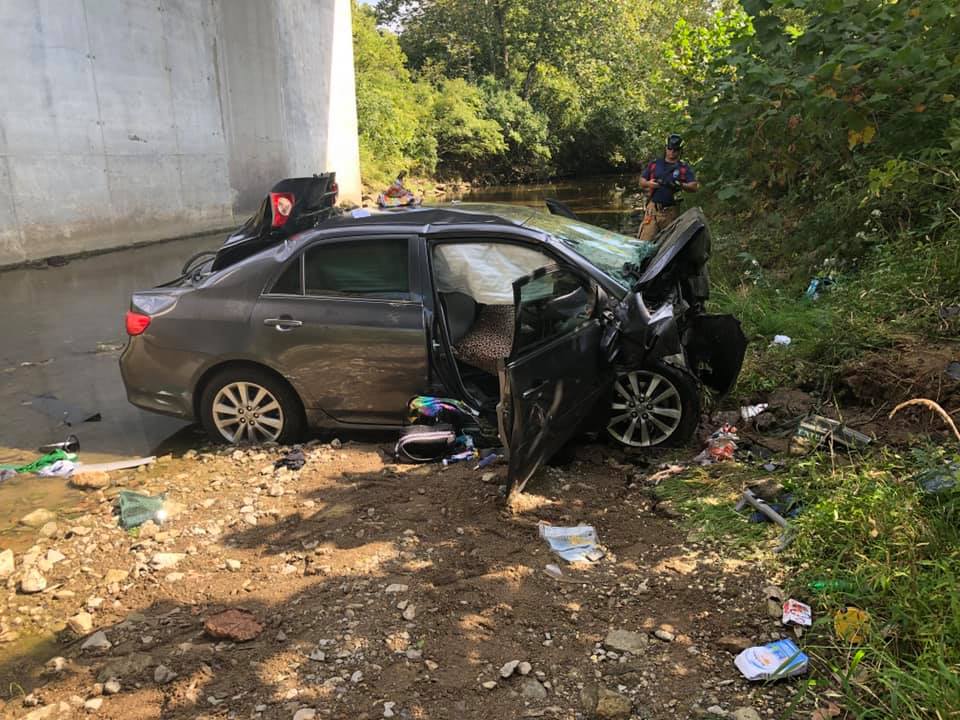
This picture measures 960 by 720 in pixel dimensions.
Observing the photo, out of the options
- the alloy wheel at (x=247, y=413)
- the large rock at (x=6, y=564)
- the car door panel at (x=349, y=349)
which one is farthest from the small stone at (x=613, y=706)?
the alloy wheel at (x=247, y=413)

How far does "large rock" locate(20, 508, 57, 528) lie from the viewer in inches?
174

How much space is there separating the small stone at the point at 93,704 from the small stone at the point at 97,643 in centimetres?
36

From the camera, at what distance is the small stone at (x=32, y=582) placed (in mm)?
3666

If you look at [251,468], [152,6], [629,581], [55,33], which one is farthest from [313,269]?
[152,6]

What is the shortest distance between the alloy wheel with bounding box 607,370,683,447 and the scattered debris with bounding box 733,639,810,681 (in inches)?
78.3

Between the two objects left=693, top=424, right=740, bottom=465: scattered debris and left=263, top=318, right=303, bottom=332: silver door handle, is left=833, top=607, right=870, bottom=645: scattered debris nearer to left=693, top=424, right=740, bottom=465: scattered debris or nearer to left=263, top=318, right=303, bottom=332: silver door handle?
left=693, top=424, right=740, bottom=465: scattered debris

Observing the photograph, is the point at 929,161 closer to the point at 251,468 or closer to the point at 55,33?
the point at 251,468

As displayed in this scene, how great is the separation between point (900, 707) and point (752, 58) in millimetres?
7146

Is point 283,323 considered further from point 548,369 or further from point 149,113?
point 149,113

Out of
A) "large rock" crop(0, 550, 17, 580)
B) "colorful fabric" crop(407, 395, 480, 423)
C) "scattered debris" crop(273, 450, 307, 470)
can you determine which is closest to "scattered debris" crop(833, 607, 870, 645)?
"colorful fabric" crop(407, 395, 480, 423)

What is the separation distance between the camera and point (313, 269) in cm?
511

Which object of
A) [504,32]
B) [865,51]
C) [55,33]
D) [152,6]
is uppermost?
[504,32]

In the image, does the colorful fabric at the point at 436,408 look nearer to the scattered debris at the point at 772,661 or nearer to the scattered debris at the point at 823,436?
the scattered debris at the point at 823,436

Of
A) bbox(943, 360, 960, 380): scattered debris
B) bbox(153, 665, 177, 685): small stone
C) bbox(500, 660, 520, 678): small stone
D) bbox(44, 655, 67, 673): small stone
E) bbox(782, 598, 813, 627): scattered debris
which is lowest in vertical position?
bbox(44, 655, 67, 673): small stone
